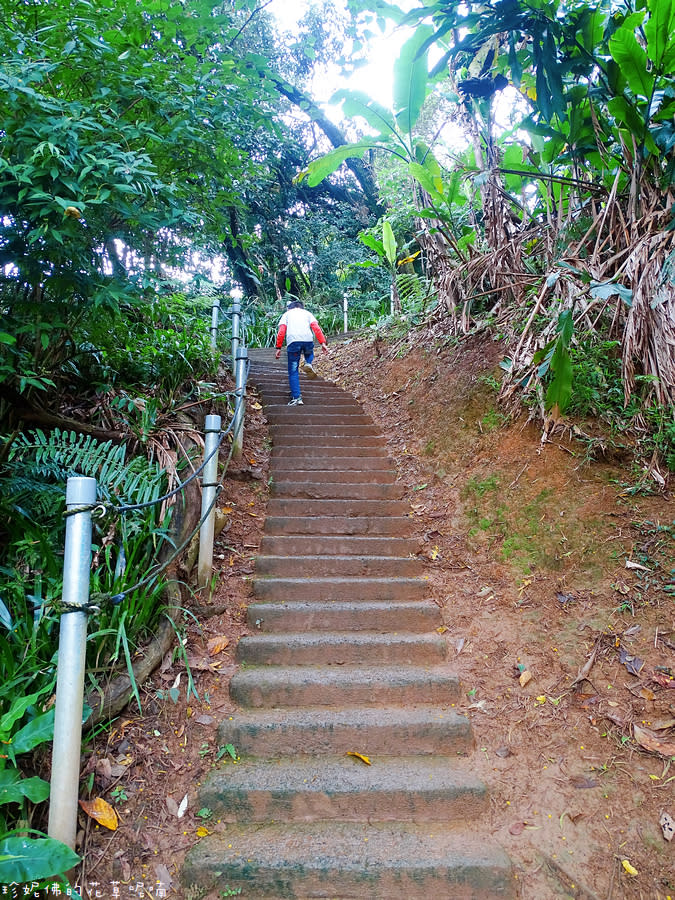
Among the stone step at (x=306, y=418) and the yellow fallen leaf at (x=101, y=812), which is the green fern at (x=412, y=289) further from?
the yellow fallen leaf at (x=101, y=812)

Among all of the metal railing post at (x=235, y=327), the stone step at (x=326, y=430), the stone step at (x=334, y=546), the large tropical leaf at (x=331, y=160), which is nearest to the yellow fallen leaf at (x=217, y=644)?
the stone step at (x=334, y=546)

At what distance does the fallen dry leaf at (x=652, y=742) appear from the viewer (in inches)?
91.8

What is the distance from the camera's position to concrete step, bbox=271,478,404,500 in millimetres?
4750

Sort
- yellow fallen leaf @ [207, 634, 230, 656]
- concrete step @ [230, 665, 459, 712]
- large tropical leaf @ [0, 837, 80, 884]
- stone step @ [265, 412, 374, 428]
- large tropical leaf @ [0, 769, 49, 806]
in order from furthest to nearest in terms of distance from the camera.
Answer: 1. stone step @ [265, 412, 374, 428]
2. yellow fallen leaf @ [207, 634, 230, 656]
3. concrete step @ [230, 665, 459, 712]
4. large tropical leaf @ [0, 769, 49, 806]
5. large tropical leaf @ [0, 837, 80, 884]

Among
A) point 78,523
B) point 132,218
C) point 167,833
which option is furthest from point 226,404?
point 167,833

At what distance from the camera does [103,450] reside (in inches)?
120

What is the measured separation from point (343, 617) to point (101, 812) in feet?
5.40

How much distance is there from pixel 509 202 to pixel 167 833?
219 inches

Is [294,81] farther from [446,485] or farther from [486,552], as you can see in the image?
[486,552]

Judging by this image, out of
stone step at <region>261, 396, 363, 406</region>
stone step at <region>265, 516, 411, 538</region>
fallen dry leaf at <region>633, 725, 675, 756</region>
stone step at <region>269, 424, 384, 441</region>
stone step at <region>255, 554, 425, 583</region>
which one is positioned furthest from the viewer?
stone step at <region>261, 396, 363, 406</region>

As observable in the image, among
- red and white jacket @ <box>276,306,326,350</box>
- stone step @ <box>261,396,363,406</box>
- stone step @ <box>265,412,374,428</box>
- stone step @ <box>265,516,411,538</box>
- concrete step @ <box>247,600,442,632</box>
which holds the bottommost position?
concrete step @ <box>247,600,442,632</box>

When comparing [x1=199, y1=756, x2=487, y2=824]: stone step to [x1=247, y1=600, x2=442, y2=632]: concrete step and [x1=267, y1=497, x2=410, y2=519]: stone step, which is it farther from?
[x1=267, y1=497, x2=410, y2=519]: stone step

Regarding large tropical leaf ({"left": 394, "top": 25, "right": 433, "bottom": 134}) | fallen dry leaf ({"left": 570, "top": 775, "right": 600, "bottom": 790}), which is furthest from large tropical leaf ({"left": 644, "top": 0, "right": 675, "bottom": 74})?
fallen dry leaf ({"left": 570, "top": 775, "right": 600, "bottom": 790})

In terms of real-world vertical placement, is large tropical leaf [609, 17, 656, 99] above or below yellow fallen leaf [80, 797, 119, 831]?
above
